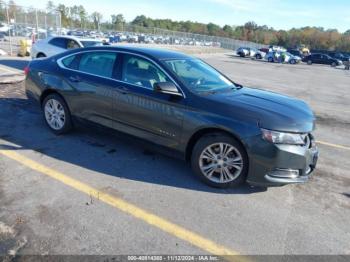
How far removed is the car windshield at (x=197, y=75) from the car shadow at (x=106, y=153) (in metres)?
1.05

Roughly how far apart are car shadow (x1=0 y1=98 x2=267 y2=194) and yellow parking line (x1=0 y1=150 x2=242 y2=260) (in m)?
0.35

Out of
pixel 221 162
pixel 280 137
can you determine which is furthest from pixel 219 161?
pixel 280 137

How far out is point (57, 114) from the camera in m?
5.55

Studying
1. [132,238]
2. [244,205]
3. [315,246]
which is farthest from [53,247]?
[315,246]

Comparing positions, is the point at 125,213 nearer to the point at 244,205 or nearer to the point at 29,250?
the point at 29,250

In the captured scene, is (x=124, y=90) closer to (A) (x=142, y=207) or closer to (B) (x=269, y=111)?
(A) (x=142, y=207)

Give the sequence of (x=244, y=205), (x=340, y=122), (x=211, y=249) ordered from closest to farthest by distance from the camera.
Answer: (x=211, y=249) → (x=244, y=205) → (x=340, y=122)

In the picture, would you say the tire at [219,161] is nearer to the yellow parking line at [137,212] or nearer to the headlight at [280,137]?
the headlight at [280,137]

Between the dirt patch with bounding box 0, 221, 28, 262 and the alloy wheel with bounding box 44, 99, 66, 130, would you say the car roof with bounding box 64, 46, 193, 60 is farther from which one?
the dirt patch with bounding box 0, 221, 28, 262

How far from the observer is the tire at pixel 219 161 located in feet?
12.8

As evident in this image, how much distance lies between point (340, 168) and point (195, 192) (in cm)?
261

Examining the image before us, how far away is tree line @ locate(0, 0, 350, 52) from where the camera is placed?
68.2m

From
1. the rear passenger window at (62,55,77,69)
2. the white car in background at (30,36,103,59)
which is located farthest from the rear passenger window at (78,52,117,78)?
the white car in background at (30,36,103,59)

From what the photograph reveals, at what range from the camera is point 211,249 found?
2979 mm
